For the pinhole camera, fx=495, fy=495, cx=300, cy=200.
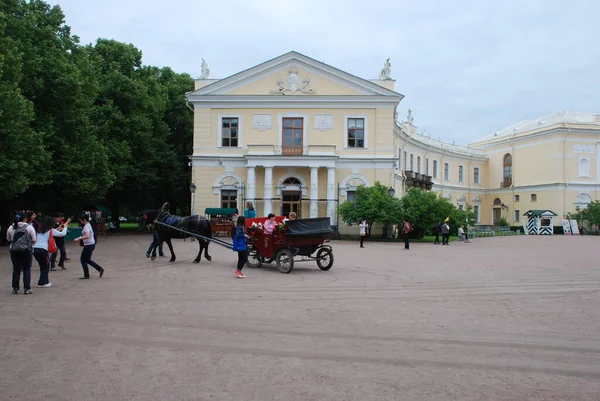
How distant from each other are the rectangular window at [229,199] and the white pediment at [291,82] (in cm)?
724

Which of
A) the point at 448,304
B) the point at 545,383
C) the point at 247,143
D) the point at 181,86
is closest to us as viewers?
the point at 545,383

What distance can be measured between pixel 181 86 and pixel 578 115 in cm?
4801

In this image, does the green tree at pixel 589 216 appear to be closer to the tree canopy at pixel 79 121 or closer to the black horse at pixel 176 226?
the tree canopy at pixel 79 121

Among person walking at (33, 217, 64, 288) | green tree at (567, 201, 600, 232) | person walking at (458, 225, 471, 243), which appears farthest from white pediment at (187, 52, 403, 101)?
green tree at (567, 201, 600, 232)

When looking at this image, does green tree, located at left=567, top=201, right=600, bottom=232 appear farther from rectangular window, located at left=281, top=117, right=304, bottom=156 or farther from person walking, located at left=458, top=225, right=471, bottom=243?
rectangular window, located at left=281, top=117, right=304, bottom=156

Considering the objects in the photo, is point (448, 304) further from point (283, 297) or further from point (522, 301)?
point (283, 297)

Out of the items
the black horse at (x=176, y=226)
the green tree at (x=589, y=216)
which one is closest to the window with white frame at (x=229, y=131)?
the black horse at (x=176, y=226)

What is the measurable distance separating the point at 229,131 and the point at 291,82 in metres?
5.87

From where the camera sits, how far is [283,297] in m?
10.5

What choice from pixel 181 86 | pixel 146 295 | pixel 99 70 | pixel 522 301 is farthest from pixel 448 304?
pixel 181 86

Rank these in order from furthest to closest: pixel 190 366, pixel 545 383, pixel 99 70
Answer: pixel 99 70
pixel 190 366
pixel 545 383

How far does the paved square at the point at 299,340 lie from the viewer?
5.18 metres

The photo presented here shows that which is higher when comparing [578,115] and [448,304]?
[578,115]

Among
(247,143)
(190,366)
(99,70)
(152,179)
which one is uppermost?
(99,70)
